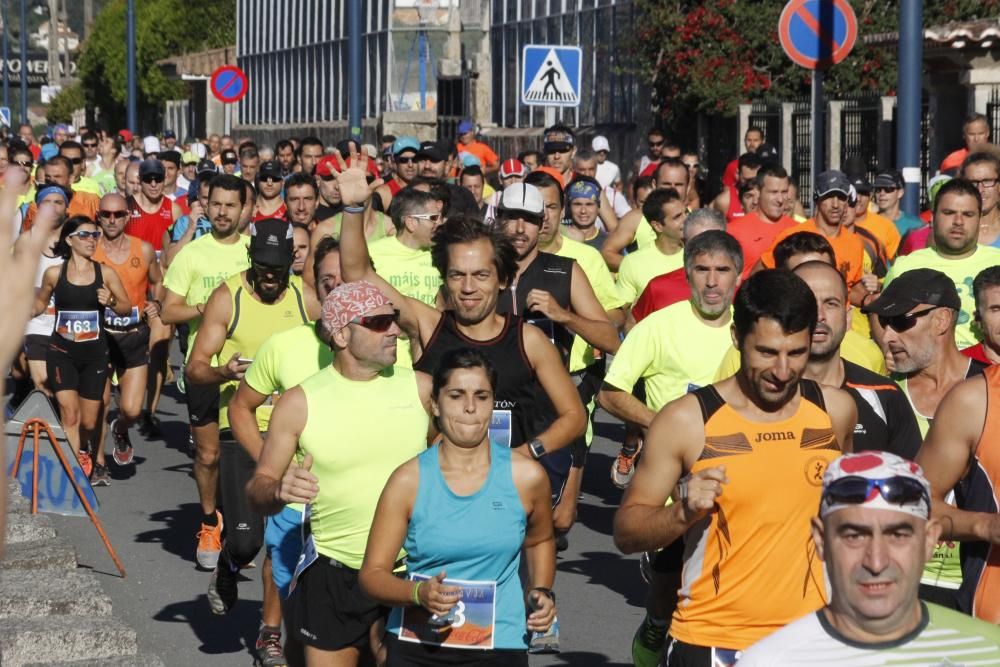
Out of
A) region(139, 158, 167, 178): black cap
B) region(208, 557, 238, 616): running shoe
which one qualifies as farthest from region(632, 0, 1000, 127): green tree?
region(208, 557, 238, 616): running shoe

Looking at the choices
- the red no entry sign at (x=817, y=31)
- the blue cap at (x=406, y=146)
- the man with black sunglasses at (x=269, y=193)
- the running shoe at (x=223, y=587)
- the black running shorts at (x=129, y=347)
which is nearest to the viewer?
the running shoe at (x=223, y=587)

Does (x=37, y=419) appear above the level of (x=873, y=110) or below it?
below

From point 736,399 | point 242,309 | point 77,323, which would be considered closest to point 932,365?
point 736,399

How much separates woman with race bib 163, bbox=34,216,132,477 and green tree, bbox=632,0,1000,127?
1486cm

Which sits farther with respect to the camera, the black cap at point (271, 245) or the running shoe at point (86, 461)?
the running shoe at point (86, 461)

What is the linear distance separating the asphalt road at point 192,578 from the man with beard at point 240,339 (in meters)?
0.30

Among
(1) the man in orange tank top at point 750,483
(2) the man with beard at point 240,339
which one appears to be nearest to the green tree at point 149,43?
(2) the man with beard at point 240,339

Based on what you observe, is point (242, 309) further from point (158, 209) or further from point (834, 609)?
point (158, 209)

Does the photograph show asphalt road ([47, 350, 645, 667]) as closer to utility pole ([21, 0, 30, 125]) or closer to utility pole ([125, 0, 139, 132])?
utility pole ([125, 0, 139, 132])

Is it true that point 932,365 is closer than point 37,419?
Yes

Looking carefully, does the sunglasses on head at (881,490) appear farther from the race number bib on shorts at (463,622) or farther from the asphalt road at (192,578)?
the asphalt road at (192,578)

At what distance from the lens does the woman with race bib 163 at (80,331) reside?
12555mm

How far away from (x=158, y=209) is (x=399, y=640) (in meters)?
11.1

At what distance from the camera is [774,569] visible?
525 centimetres
